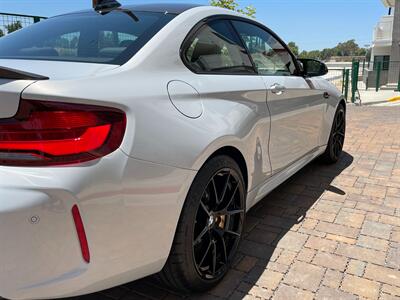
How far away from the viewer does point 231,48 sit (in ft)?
9.39

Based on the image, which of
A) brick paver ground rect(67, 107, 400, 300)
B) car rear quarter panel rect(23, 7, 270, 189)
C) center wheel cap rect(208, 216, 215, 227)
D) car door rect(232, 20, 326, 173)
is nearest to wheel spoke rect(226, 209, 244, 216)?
center wheel cap rect(208, 216, 215, 227)

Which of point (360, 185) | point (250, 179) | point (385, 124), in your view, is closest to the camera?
point (250, 179)

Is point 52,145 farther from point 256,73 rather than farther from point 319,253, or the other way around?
point 319,253

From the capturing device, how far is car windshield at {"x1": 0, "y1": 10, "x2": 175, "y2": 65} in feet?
7.13

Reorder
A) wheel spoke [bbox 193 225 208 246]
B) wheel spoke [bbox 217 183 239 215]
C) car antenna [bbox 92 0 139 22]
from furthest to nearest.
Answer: car antenna [bbox 92 0 139 22], wheel spoke [bbox 217 183 239 215], wheel spoke [bbox 193 225 208 246]

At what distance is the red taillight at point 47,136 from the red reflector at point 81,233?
202mm

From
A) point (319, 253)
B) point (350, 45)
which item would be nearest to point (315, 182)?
point (319, 253)

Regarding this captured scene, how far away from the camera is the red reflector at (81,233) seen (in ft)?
5.32

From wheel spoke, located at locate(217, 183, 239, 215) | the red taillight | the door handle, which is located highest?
the door handle

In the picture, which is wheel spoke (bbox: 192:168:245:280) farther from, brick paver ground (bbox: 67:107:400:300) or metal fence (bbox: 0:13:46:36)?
metal fence (bbox: 0:13:46:36)

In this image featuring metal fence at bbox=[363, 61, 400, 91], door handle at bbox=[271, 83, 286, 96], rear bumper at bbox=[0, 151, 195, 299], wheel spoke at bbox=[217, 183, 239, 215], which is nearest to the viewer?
rear bumper at bbox=[0, 151, 195, 299]

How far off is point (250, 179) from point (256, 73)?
2.62ft

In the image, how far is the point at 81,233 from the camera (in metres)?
1.66

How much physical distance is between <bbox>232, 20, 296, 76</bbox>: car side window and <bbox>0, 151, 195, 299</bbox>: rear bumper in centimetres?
159
